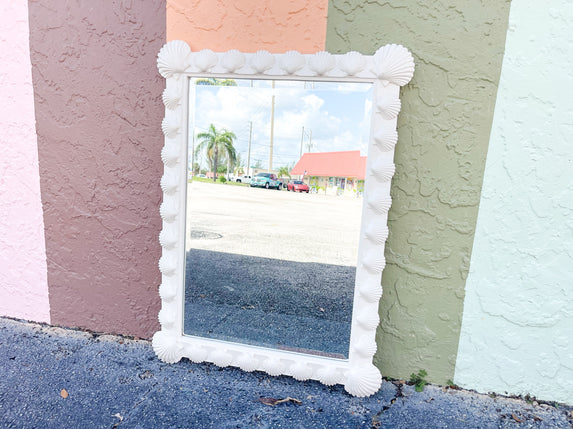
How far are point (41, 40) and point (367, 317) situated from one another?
2.83m

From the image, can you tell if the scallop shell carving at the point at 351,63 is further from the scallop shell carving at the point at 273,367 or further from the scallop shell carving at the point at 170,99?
the scallop shell carving at the point at 273,367

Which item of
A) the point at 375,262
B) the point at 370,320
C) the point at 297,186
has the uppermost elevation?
the point at 297,186

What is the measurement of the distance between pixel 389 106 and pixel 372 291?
3.46 feet

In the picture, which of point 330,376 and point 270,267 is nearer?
point 330,376

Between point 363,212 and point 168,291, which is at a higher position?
point 363,212

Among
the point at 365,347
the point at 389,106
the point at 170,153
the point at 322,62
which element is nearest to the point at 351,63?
the point at 322,62

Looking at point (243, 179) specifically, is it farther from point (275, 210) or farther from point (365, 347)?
point (365, 347)

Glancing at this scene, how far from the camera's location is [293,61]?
181 cm

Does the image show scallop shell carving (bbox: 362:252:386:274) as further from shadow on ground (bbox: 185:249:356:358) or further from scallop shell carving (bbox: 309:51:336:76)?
scallop shell carving (bbox: 309:51:336:76)


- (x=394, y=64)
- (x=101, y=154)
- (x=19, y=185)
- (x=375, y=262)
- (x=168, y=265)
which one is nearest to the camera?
(x=394, y=64)

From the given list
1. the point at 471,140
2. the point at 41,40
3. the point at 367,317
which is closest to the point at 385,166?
the point at 471,140

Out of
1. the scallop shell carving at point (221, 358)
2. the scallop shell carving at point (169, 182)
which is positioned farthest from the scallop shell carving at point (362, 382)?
the scallop shell carving at point (169, 182)

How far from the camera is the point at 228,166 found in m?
2.02

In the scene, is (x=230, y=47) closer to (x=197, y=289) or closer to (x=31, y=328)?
(x=197, y=289)
